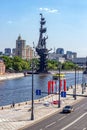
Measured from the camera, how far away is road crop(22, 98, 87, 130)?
4635cm

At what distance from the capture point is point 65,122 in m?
50.3

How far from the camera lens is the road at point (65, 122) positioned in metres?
46.3

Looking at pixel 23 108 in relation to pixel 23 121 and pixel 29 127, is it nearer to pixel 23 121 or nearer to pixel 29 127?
pixel 23 121

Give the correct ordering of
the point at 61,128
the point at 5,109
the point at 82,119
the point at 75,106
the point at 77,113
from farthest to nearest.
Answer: the point at 75,106, the point at 5,109, the point at 77,113, the point at 82,119, the point at 61,128

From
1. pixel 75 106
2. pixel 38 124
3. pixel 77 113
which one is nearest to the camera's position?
pixel 38 124

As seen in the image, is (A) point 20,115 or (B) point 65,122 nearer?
(B) point 65,122

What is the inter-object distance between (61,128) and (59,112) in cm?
1438

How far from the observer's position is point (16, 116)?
54.8 m

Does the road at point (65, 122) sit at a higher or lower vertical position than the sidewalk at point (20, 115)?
lower

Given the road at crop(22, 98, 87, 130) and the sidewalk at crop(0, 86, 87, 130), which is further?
the sidewalk at crop(0, 86, 87, 130)

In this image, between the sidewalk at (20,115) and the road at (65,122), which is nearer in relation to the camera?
the road at (65,122)

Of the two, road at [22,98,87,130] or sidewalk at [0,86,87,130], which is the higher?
sidewalk at [0,86,87,130]

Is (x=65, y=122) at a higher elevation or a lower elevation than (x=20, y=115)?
lower

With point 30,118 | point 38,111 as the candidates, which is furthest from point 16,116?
point 38,111
